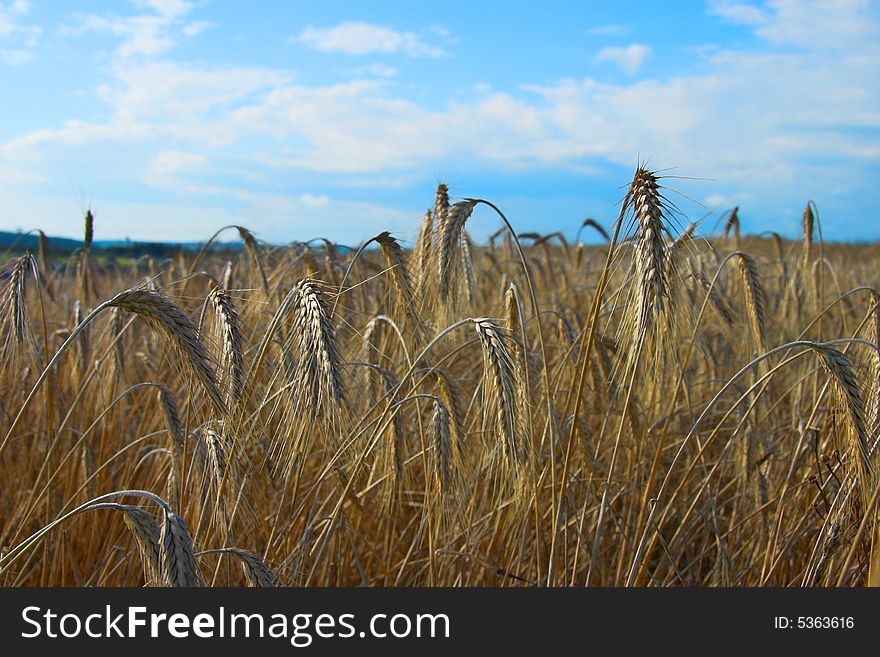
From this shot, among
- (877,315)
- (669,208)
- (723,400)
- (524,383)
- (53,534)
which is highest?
(669,208)

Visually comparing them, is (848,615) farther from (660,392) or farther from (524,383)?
(660,392)

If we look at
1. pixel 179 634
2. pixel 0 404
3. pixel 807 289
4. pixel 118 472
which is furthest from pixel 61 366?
pixel 807 289

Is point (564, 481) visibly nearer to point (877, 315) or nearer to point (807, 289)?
point (877, 315)

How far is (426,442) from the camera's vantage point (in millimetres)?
3303

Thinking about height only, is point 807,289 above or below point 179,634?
above

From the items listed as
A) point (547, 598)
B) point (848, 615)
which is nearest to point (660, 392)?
point (848, 615)

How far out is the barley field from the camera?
1896 mm

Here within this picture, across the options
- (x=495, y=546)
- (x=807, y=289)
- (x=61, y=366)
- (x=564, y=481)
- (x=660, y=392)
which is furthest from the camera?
(x=807, y=289)

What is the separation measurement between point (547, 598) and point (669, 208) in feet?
3.69

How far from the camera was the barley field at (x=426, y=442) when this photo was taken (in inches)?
74.6

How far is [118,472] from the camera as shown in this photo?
3.72 m

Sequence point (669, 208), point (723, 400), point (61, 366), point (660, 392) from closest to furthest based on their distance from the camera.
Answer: point (669, 208) < point (660, 392) < point (61, 366) < point (723, 400)

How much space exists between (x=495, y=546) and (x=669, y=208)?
1.53 metres

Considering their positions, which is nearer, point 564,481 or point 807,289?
point 564,481
